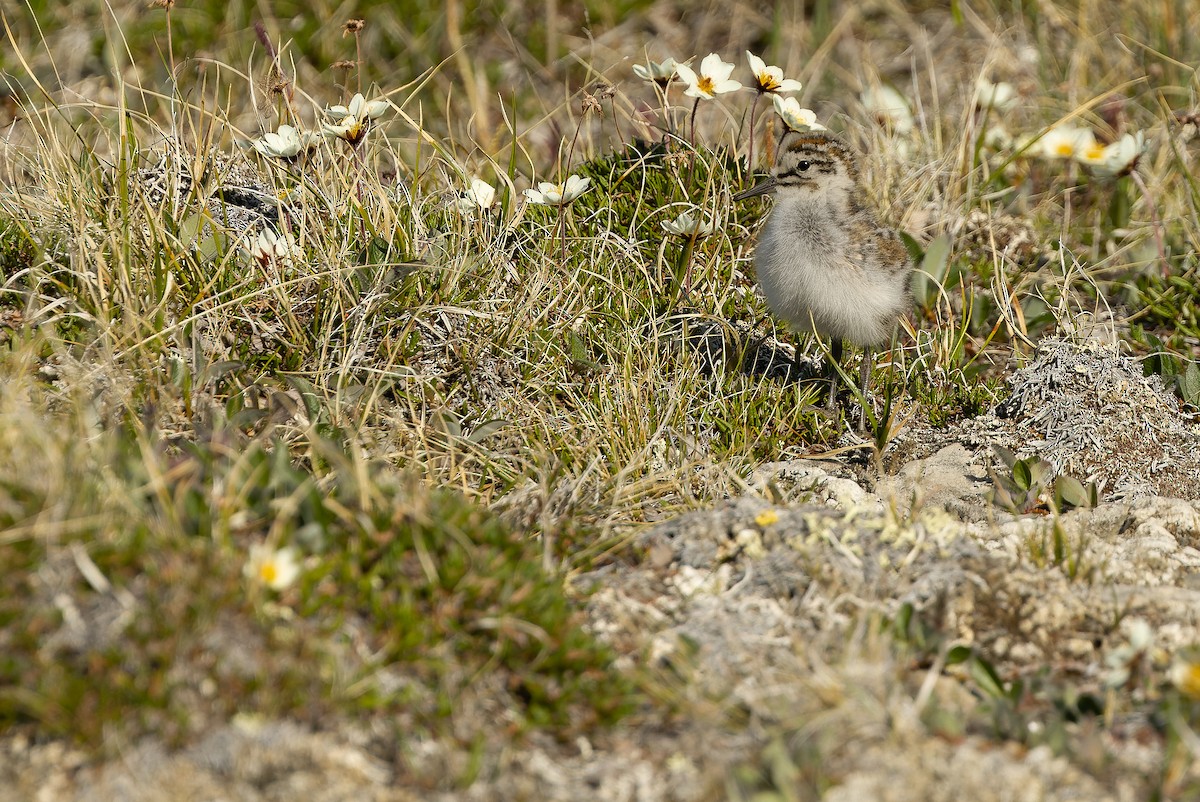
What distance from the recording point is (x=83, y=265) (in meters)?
3.98

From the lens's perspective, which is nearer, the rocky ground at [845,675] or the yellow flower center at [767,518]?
the rocky ground at [845,675]

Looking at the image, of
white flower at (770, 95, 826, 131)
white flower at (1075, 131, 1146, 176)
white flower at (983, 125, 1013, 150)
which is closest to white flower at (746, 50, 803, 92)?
white flower at (770, 95, 826, 131)

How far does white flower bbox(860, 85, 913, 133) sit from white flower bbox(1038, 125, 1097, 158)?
0.65 meters

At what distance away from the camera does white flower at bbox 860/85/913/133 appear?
6.18 meters

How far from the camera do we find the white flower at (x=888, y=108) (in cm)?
618

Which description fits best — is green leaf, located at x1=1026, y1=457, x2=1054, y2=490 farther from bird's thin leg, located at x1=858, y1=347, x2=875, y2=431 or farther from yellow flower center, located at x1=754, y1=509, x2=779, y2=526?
yellow flower center, located at x1=754, y1=509, x2=779, y2=526

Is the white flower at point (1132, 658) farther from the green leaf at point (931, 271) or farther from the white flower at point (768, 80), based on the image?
the white flower at point (768, 80)

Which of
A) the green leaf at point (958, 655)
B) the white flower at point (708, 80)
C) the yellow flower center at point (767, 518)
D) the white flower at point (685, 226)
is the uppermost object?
the white flower at point (708, 80)

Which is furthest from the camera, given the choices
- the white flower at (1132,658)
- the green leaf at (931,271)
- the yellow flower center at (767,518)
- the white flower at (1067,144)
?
the white flower at (1067,144)

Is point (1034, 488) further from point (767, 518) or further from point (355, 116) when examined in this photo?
point (355, 116)

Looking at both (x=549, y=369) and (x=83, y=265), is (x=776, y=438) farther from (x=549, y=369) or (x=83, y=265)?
(x=83, y=265)

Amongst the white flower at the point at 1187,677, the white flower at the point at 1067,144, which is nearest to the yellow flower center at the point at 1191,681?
the white flower at the point at 1187,677

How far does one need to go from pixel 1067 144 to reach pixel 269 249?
3.76 meters

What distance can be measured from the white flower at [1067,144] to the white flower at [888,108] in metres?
0.65
